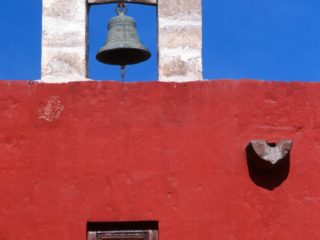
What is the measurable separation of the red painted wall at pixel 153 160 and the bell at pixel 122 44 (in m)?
0.94

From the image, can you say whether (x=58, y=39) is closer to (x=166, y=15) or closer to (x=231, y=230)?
(x=166, y=15)

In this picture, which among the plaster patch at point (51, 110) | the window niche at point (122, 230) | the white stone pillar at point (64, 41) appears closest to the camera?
the window niche at point (122, 230)

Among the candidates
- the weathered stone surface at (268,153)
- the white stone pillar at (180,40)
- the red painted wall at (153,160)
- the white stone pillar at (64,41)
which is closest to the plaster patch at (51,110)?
the red painted wall at (153,160)

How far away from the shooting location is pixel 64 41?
5.81 meters

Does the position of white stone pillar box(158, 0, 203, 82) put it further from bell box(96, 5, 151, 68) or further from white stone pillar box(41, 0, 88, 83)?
white stone pillar box(41, 0, 88, 83)

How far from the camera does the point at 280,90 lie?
17.0ft

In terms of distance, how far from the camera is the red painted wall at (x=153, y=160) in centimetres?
486

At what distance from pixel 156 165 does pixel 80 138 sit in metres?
0.54

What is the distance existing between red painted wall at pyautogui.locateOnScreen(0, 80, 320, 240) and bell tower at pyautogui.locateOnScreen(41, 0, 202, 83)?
2.34 ft

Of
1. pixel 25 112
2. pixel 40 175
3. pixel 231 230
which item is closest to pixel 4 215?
pixel 40 175

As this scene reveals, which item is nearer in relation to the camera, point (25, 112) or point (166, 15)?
point (25, 112)

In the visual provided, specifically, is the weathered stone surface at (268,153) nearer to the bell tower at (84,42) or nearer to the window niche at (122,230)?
the window niche at (122,230)

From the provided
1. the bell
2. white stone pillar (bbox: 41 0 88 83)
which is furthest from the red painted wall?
the bell

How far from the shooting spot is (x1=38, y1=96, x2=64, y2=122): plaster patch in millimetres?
4988
